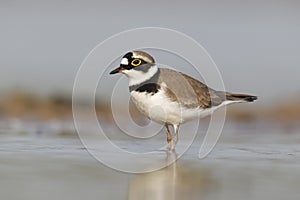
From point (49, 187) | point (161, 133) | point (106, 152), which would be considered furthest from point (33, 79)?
point (49, 187)

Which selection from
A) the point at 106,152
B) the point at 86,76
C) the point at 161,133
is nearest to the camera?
the point at 106,152

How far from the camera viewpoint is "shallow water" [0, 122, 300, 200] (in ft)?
21.0

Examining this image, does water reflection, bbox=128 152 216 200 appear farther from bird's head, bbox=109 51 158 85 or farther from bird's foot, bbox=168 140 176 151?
bird's head, bbox=109 51 158 85

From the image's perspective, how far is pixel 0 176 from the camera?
699 cm

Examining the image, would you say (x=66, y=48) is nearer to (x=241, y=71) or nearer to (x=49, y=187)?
(x=241, y=71)

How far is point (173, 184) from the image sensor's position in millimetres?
6797

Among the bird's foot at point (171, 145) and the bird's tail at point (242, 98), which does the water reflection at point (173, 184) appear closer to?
the bird's foot at point (171, 145)

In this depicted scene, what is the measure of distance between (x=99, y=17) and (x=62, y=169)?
933cm

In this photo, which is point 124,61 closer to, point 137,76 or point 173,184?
point 137,76

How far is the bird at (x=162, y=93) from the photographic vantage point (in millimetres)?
9219

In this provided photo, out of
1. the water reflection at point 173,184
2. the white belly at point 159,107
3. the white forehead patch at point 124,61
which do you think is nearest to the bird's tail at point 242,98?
the white belly at point 159,107

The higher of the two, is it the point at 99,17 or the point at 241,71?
the point at 99,17

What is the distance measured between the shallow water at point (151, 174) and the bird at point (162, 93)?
35cm

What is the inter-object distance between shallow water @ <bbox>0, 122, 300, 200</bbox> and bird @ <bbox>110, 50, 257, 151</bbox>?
353mm
